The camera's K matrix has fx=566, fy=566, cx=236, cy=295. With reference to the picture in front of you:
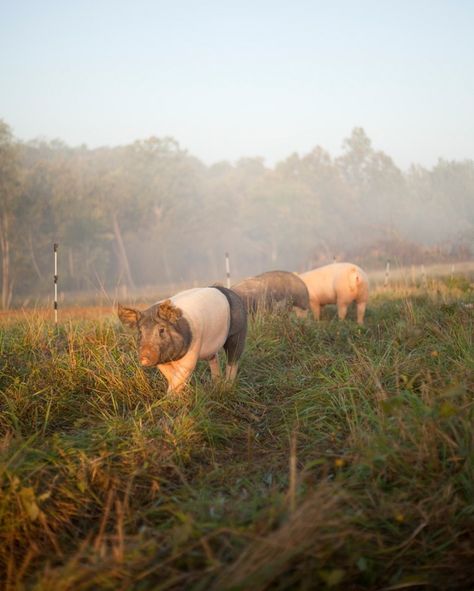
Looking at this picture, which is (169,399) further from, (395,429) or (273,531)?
(273,531)

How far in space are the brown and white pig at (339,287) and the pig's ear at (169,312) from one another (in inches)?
226

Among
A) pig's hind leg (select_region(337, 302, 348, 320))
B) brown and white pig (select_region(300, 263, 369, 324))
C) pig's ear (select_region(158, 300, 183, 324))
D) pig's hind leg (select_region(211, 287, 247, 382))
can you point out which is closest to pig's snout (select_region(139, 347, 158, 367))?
pig's ear (select_region(158, 300, 183, 324))

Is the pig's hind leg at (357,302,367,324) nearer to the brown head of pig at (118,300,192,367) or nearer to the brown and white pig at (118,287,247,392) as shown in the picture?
the brown and white pig at (118,287,247,392)

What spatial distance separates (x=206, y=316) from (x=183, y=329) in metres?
0.40

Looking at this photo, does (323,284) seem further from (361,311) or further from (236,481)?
(236,481)

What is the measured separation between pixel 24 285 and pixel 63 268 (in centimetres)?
318

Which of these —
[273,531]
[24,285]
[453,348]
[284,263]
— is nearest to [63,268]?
[24,285]

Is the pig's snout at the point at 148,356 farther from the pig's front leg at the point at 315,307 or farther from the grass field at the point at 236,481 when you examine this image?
the pig's front leg at the point at 315,307

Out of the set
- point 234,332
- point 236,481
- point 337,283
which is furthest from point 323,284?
point 236,481

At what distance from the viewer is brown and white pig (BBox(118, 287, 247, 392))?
4930 mm

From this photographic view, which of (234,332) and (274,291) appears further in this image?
(274,291)

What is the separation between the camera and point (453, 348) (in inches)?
220

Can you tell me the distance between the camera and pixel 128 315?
518cm

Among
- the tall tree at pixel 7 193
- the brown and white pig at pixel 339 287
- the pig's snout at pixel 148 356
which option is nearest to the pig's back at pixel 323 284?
the brown and white pig at pixel 339 287
